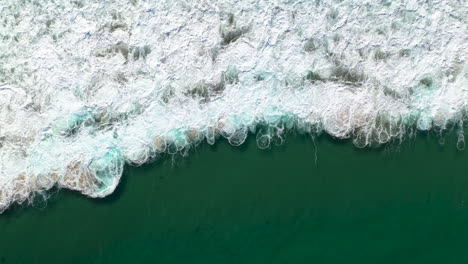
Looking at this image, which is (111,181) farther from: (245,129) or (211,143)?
(245,129)

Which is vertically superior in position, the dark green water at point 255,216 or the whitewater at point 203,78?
the whitewater at point 203,78

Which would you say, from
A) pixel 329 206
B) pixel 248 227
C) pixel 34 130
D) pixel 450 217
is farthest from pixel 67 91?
pixel 450 217

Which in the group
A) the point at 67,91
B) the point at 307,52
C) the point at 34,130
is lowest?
the point at 34,130

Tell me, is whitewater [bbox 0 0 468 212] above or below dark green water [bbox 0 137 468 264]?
above

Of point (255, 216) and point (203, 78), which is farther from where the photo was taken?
point (203, 78)
